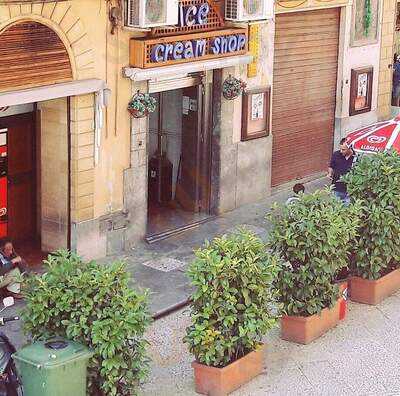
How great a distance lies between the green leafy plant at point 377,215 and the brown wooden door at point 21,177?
488cm

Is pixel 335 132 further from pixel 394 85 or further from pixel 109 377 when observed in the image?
pixel 109 377

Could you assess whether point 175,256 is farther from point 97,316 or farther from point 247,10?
point 97,316

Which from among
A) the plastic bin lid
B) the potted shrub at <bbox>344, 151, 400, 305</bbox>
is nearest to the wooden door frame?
the potted shrub at <bbox>344, 151, 400, 305</bbox>

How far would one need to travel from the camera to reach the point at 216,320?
35.7 feet

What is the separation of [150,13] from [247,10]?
97.1 inches

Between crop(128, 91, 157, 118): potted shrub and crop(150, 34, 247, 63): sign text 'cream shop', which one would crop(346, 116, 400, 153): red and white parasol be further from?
crop(128, 91, 157, 118): potted shrub

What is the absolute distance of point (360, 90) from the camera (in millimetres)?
21547

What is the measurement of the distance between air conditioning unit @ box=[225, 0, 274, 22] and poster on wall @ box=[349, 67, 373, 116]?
4.44m

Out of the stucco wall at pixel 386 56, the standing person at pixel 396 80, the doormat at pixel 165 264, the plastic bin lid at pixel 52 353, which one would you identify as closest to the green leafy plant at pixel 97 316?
the plastic bin lid at pixel 52 353

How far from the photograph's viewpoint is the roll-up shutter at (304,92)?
19266 mm

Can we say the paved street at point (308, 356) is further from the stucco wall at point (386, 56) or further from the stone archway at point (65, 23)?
the stucco wall at point (386, 56)

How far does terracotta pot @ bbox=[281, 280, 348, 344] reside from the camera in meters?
12.5

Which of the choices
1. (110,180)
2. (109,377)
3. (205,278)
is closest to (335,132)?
(110,180)

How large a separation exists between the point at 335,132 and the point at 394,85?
3.16m
